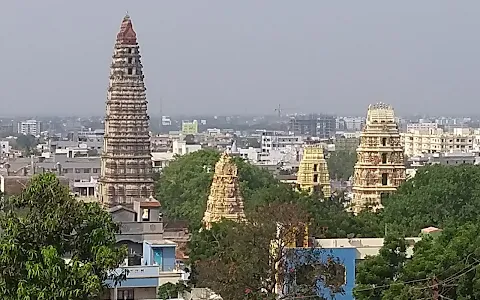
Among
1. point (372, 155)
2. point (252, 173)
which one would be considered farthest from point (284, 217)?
point (252, 173)

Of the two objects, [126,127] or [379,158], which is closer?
[379,158]

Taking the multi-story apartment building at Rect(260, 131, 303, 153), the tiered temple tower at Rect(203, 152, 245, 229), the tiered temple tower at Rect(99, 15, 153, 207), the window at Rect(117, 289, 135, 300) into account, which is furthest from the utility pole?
the multi-story apartment building at Rect(260, 131, 303, 153)

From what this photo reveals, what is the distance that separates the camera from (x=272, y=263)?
2442cm

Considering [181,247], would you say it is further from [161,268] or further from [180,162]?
[180,162]

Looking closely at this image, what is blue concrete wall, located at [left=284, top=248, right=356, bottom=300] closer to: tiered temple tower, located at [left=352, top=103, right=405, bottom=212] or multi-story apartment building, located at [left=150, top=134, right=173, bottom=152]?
tiered temple tower, located at [left=352, top=103, right=405, bottom=212]

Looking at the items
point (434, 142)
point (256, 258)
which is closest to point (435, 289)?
point (256, 258)

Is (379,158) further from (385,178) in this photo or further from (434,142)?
(434,142)

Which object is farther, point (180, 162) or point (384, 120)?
point (180, 162)

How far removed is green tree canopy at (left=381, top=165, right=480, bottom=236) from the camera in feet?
120

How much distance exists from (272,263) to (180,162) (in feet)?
118

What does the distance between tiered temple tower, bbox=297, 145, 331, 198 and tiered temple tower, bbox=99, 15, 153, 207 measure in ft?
23.5

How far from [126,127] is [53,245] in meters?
33.4

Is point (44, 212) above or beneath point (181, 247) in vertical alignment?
above

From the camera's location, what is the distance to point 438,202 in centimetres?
3762
